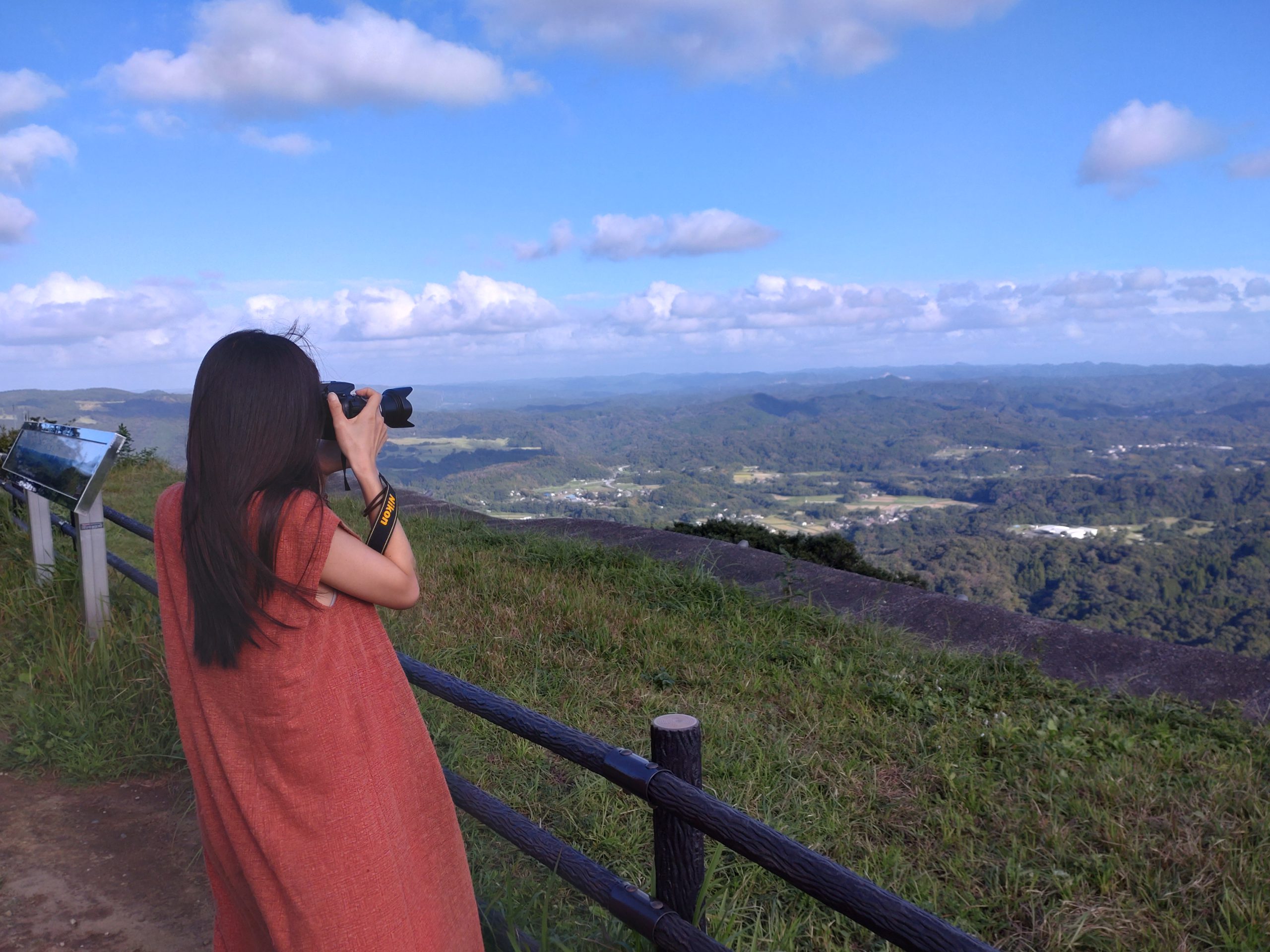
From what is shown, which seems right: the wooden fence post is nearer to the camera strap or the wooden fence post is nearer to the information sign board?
the camera strap

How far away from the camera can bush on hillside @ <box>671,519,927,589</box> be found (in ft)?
24.0

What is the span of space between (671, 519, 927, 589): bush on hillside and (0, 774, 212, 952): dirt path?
4.64m

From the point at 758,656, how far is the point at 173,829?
247cm

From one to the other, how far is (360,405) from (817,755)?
2.29 m

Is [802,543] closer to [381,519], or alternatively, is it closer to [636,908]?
[636,908]

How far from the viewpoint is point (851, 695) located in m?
3.63

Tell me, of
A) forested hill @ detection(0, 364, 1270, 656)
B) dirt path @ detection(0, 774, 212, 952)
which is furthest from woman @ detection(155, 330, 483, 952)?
dirt path @ detection(0, 774, 212, 952)

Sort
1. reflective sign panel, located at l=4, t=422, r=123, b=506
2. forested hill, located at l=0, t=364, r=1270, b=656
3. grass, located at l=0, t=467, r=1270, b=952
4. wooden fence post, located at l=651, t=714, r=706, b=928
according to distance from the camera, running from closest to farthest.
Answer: wooden fence post, located at l=651, t=714, r=706, b=928 → grass, located at l=0, t=467, r=1270, b=952 → reflective sign panel, located at l=4, t=422, r=123, b=506 → forested hill, located at l=0, t=364, r=1270, b=656

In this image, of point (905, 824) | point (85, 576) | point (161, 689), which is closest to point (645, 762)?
point (905, 824)

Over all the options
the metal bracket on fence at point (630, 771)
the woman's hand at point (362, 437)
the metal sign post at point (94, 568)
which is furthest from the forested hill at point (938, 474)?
the metal sign post at point (94, 568)

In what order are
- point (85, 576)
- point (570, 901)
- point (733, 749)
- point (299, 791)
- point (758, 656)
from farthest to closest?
point (758, 656)
point (85, 576)
point (733, 749)
point (570, 901)
point (299, 791)

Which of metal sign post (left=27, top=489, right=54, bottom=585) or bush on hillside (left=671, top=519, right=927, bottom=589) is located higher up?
metal sign post (left=27, top=489, right=54, bottom=585)

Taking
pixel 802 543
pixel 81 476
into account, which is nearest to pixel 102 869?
pixel 81 476

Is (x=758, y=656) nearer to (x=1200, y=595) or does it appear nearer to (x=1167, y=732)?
(x=1167, y=732)
